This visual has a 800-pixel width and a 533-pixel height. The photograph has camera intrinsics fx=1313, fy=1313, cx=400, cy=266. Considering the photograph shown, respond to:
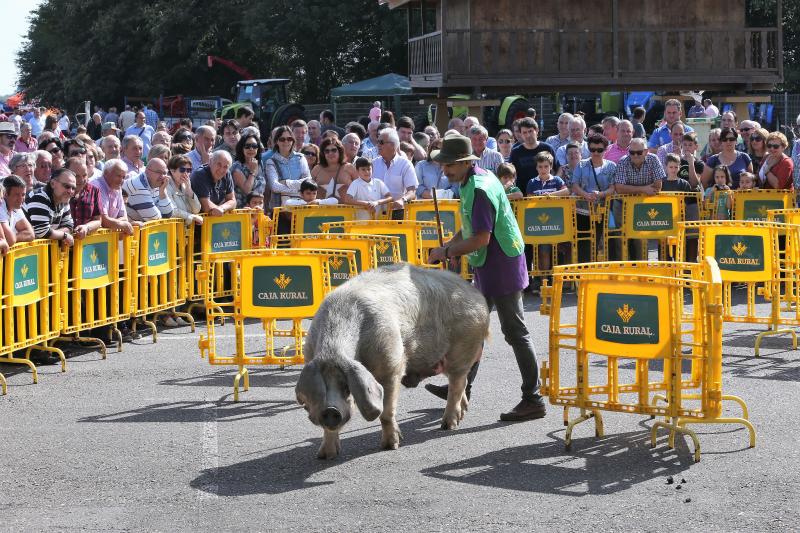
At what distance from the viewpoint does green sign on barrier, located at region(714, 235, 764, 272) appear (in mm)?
11898

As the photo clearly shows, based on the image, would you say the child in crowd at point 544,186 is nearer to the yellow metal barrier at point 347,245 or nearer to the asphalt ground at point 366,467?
Result: the yellow metal barrier at point 347,245

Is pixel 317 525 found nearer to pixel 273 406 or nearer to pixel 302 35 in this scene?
pixel 273 406

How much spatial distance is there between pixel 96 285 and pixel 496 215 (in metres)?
4.69

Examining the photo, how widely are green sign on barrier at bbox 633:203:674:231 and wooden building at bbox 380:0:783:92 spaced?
18518 mm

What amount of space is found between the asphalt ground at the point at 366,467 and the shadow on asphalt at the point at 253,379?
1.8 inches

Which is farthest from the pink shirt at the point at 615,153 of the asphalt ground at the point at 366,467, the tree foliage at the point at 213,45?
the tree foliage at the point at 213,45

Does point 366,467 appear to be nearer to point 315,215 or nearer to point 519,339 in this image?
point 519,339

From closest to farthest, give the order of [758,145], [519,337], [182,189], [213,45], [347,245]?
[519,337], [347,245], [182,189], [758,145], [213,45]

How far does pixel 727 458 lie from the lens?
8.02m

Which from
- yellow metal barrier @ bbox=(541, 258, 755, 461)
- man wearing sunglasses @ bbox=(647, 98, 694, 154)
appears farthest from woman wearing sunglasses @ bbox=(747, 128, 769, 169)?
yellow metal barrier @ bbox=(541, 258, 755, 461)

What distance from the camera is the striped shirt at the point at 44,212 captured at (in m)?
11.5

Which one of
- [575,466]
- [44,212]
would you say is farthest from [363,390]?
[44,212]

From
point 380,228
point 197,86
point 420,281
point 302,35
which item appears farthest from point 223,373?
point 197,86

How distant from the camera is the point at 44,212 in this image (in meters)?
11.6
